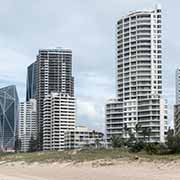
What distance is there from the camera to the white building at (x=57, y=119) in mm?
166375

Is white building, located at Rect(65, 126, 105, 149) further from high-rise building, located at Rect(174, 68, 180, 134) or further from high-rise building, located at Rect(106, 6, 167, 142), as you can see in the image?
high-rise building, located at Rect(174, 68, 180, 134)

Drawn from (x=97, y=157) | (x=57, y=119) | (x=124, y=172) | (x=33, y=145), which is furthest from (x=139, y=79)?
(x=124, y=172)

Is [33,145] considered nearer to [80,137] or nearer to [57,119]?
[57,119]

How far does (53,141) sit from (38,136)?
52.4 ft

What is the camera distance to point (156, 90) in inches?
5531

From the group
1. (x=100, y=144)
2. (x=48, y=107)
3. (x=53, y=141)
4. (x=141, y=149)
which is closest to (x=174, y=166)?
(x=141, y=149)

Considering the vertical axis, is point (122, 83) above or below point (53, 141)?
above

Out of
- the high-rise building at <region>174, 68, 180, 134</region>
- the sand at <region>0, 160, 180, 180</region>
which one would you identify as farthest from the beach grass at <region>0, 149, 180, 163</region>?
the high-rise building at <region>174, 68, 180, 134</region>

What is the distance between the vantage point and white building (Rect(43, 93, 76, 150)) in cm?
16638

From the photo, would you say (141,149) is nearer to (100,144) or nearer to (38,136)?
(100,144)

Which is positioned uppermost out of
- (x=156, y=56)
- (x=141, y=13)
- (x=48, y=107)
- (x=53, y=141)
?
(x=141, y=13)

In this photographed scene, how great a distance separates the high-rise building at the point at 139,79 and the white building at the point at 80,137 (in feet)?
53.5

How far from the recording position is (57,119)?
16950 cm

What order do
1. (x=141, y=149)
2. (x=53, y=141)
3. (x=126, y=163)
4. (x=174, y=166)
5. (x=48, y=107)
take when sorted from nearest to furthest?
(x=174, y=166)
(x=126, y=163)
(x=141, y=149)
(x=53, y=141)
(x=48, y=107)
